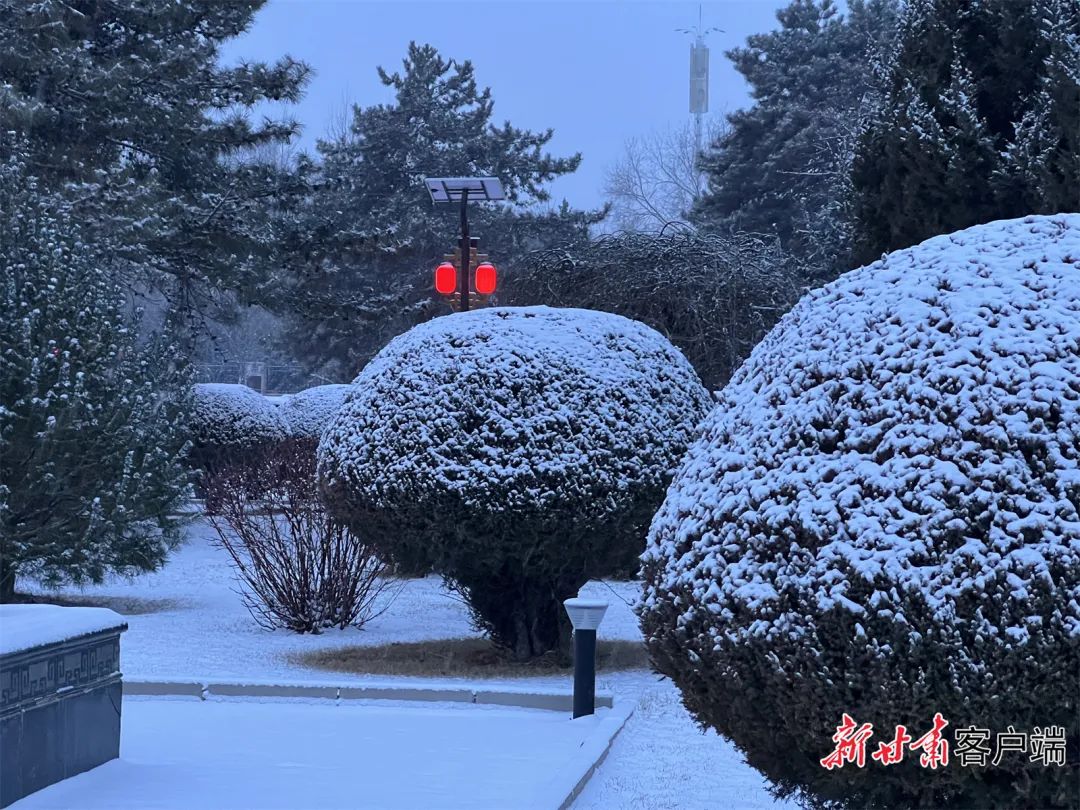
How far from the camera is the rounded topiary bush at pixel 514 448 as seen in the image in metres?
8.41

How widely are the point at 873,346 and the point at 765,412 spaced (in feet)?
1.34

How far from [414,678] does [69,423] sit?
14.2 feet

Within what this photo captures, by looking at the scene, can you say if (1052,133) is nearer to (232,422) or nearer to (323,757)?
(323,757)

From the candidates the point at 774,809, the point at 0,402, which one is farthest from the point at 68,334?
the point at 774,809

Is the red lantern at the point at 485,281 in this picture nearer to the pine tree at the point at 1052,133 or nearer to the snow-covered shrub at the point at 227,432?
the snow-covered shrub at the point at 227,432

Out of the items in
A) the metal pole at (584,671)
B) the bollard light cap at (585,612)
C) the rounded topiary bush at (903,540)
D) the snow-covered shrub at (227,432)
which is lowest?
the metal pole at (584,671)

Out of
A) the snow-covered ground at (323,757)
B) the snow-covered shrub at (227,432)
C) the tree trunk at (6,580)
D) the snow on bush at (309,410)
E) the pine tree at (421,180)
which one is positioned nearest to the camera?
the snow-covered ground at (323,757)

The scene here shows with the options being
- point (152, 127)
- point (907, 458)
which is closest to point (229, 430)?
point (152, 127)

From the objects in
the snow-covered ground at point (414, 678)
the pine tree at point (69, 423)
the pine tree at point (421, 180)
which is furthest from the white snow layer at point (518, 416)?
the pine tree at point (421, 180)

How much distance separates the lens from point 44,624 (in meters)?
5.35

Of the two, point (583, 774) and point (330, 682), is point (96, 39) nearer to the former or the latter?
point (330, 682)

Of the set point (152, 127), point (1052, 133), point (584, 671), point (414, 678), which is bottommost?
point (414, 678)

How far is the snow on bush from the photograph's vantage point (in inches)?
927

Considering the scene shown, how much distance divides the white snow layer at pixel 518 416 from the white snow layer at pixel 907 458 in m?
3.94
